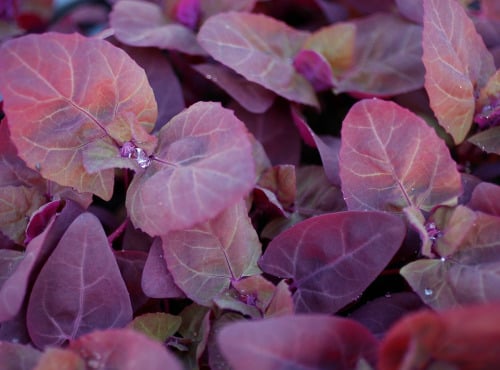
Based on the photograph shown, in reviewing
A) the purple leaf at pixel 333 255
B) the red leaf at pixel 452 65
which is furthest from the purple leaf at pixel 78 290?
the red leaf at pixel 452 65

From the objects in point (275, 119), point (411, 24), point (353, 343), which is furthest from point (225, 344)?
point (411, 24)

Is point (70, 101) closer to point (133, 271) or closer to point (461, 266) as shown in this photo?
point (133, 271)

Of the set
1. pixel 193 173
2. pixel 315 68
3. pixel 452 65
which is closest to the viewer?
pixel 193 173

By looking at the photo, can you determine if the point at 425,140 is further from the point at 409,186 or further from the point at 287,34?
the point at 287,34

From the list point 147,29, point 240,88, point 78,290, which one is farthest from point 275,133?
point 78,290

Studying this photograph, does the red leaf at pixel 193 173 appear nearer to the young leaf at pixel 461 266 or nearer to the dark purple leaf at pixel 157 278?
the dark purple leaf at pixel 157 278

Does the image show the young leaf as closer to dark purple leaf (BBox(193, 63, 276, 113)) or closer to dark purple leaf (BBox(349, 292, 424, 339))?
dark purple leaf (BBox(349, 292, 424, 339))

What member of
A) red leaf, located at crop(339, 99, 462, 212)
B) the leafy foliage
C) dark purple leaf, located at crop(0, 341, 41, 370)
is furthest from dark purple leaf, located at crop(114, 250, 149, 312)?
red leaf, located at crop(339, 99, 462, 212)
